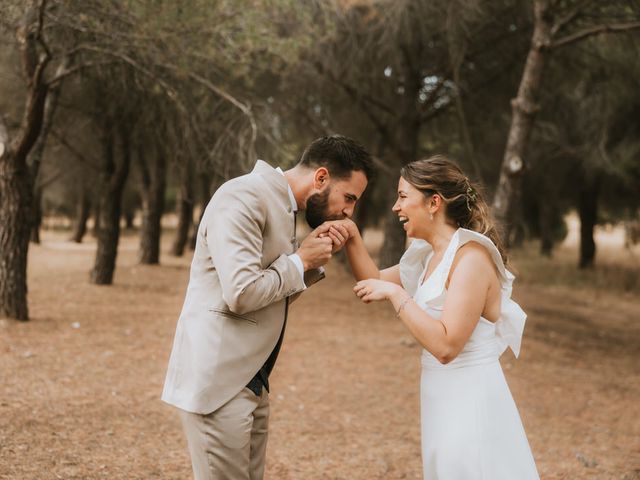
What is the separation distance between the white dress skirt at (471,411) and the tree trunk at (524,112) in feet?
22.6

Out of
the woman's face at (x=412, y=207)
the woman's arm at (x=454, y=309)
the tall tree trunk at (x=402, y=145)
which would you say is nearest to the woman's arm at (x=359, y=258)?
the woman's face at (x=412, y=207)

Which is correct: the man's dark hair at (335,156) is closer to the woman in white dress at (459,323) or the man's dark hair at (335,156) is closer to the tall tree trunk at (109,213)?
the woman in white dress at (459,323)

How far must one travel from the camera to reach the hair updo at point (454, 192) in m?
3.03

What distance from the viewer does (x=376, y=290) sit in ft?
9.27

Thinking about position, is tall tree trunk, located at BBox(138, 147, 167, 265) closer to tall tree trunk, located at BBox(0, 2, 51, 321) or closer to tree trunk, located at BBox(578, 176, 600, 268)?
tall tree trunk, located at BBox(0, 2, 51, 321)

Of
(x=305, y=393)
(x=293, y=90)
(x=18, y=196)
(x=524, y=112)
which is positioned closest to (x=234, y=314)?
(x=305, y=393)

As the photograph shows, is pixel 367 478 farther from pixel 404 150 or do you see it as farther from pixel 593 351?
pixel 404 150

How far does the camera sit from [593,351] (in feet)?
35.3

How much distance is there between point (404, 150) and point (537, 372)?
7355 millimetres

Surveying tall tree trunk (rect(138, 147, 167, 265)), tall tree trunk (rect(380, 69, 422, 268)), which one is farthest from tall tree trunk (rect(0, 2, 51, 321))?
tall tree trunk (rect(138, 147, 167, 265))

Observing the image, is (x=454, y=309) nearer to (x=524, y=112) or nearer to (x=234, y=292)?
(x=234, y=292)

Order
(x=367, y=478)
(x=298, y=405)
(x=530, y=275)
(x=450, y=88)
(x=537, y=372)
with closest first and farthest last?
1. (x=367, y=478)
2. (x=298, y=405)
3. (x=537, y=372)
4. (x=450, y=88)
5. (x=530, y=275)

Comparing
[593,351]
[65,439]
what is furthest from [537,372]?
[65,439]

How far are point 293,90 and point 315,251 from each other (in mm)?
11990
